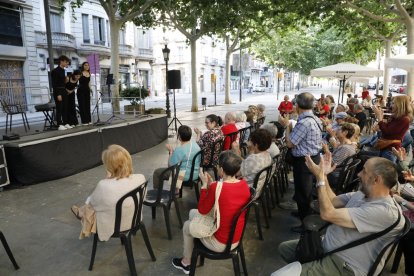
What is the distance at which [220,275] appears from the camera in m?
3.02

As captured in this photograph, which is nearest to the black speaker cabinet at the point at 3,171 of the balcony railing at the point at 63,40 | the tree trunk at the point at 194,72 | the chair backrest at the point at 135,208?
the chair backrest at the point at 135,208

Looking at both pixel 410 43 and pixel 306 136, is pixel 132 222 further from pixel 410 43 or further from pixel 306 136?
pixel 410 43

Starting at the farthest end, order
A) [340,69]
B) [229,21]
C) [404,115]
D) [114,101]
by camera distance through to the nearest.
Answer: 1. [229,21]
2. [114,101]
3. [340,69]
4. [404,115]

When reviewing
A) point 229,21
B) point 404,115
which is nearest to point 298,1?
point 229,21

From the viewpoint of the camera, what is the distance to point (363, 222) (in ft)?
6.69

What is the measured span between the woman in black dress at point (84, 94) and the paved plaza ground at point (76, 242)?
11.5 feet

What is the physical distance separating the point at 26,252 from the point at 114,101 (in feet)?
29.0

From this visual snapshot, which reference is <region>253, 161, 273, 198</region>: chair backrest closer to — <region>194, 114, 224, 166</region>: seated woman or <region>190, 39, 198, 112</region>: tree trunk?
<region>194, 114, 224, 166</region>: seated woman

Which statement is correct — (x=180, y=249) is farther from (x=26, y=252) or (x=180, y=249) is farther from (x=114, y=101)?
(x=114, y=101)

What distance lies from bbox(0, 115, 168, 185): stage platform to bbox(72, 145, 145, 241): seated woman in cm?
334

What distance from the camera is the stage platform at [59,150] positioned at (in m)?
5.53

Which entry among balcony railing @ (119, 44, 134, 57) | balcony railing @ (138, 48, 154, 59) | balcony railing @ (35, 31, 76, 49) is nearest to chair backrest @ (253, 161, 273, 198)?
balcony railing @ (35, 31, 76, 49)

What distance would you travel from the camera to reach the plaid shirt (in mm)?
3670

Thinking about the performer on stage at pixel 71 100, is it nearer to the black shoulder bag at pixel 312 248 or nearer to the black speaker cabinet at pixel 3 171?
the black speaker cabinet at pixel 3 171
